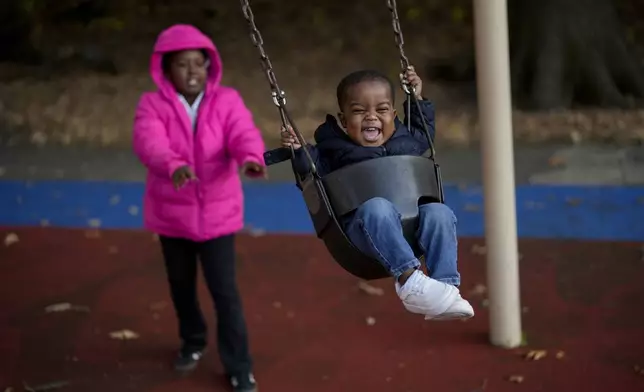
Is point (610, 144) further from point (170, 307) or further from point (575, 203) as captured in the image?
point (170, 307)

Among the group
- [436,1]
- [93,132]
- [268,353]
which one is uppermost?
[436,1]

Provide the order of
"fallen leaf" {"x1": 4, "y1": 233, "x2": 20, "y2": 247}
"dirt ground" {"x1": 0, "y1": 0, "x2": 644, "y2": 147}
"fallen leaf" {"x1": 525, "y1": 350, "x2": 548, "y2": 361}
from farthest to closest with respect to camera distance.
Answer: "dirt ground" {"x1": 0, "y1": 0, "x2": 644, "y2": 147} < "fallen leaf" {"x1": 4, "y1": 233, "x2": 20, "y2": 247} < "fallen leaf" {"x1": 525, "y1": 350, "x2": 548, "y2": 361}

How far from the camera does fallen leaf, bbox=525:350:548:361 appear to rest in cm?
476

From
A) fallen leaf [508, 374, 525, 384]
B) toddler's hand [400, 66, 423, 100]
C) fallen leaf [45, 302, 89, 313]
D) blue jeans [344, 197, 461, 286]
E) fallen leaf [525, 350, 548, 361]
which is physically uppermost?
toddler's hand [400, 66, 423, 100]

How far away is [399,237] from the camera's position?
2625mm

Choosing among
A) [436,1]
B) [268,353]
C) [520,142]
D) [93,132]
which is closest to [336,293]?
[268,353]

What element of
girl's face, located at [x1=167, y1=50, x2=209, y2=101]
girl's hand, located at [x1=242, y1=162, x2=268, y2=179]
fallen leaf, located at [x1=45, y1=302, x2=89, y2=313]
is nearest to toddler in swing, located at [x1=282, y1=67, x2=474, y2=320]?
Result: girl's hand, located at [x1=242, y1=162, x2=268, y2=179]

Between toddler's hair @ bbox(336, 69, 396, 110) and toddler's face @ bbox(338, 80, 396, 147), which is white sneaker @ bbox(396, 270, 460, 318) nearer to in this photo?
toddler's face @ bbox(338, 80, 396, 147)

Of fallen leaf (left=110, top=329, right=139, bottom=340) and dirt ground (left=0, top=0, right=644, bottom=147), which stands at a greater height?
dirt ground (left=0, top=0, right=644, bottom=147)

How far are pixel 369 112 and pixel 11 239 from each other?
4883 millimetres

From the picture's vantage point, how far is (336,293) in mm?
5738

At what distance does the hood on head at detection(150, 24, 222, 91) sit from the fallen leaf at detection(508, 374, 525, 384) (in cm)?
202

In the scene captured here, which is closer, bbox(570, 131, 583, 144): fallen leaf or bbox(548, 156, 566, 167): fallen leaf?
bbox(548, 156, 566, 167): fallen leaf

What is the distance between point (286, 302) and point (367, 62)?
7295mm
